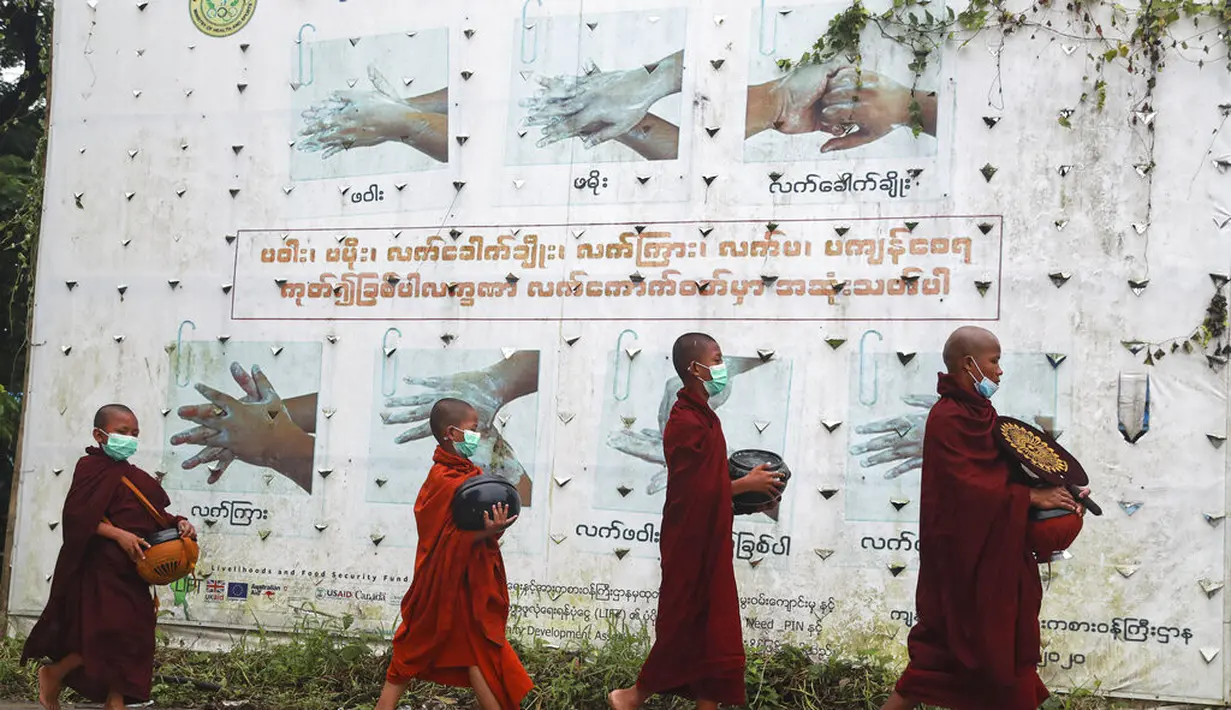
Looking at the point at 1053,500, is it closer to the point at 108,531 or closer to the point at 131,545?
the point at 131,545

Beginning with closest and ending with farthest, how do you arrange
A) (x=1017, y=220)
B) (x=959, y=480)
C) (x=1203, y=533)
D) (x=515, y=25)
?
(x=959, y=480) → (x=1203, y=533) → (x=1017, y=220) → (x=515, y=25)

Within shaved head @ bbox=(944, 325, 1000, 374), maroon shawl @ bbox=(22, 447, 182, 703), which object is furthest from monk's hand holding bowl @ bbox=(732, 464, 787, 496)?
maroon shawl @ bbox=(22, 447, 182, 703)

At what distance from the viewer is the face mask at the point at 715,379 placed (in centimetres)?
607

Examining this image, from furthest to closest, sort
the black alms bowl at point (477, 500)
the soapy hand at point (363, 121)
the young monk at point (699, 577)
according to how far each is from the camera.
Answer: the soapy hand at point (363, 121) → the black alms bowl at point (477, 500) → the young monk at point (699, 577)

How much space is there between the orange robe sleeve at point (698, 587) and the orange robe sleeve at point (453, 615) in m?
0.69

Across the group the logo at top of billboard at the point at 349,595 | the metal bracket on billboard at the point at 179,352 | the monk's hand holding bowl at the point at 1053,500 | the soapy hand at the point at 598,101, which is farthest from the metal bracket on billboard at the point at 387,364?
the monk's hand holding bowl at the point at 1053,500

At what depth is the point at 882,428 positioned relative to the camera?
23.6 feet

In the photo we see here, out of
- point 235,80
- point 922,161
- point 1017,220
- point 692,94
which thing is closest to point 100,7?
point 235,80

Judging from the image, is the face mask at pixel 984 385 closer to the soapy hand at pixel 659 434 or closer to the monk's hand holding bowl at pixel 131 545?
the soapy hand at pixel 659 434

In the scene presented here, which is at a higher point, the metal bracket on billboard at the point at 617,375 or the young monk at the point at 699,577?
the metal bracket on billboard at the point at 617,375

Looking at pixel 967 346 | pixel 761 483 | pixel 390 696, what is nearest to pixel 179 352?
pixel 390 696

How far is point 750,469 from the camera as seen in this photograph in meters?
6.08

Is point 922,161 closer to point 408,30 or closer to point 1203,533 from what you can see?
point 1203,533

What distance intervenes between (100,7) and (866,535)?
6.41m
